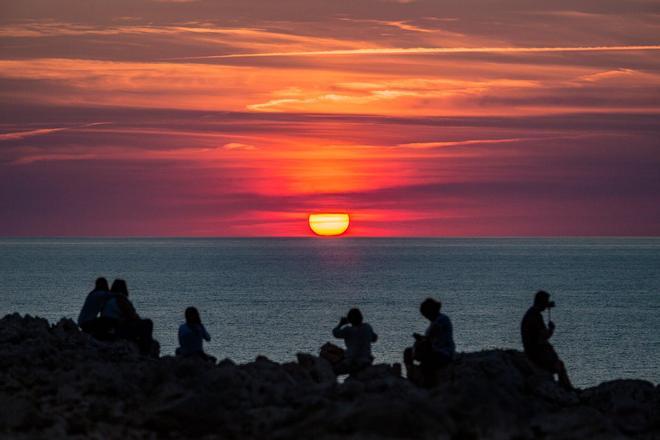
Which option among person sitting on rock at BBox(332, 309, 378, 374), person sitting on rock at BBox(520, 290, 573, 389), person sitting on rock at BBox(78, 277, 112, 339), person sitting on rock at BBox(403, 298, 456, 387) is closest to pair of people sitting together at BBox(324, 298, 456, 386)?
person sitting on rock at BBox(403, 298, 456, 387)

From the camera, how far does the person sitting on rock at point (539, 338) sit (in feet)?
69.4

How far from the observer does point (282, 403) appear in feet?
56.0

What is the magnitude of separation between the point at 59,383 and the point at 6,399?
7.28ft

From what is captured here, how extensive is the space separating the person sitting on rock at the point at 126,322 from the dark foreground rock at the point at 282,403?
2.27 m

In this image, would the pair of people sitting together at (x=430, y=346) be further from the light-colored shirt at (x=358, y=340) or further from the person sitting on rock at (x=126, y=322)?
the person sitting on rock at (x=126, y=322)

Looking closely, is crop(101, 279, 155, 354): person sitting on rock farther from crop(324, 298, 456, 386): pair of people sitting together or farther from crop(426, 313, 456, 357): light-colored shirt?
crop(426, 313, 456, 357): light-colored shirt

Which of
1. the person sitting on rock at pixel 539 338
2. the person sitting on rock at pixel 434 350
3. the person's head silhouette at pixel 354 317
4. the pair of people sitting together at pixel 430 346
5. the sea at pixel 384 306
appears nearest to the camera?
the pair of people sitting together at pixel 430 346

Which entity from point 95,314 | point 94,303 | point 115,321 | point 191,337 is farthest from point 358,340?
point 95,314

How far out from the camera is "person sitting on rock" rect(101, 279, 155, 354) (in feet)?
79.3

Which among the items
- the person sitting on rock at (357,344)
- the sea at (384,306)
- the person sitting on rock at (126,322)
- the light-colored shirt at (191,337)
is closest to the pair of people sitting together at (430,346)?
the person sitting on rock at (357,344)

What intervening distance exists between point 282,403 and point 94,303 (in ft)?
29.0

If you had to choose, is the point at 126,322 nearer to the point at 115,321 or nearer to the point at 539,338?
the point at 115,321

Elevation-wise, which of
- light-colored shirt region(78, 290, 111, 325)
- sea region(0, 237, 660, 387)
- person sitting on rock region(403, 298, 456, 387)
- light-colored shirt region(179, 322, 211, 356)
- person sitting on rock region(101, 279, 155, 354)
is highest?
sea region(0, 237, 660, 387)

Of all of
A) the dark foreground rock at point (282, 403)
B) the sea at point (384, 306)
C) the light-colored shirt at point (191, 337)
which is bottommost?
the dark foreground rock at point (282, 403)
